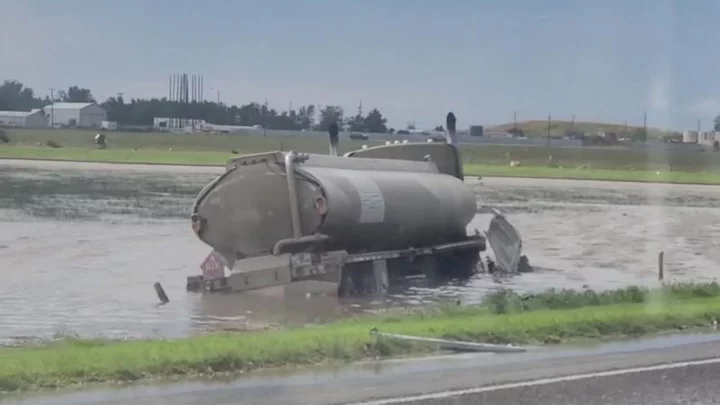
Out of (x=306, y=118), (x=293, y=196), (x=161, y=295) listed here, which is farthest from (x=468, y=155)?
(x=161, y=295)

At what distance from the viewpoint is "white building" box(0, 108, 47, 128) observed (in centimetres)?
12375

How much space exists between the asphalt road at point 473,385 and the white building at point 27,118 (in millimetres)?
114278

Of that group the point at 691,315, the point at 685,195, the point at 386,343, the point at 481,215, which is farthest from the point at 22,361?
the point at 685,195

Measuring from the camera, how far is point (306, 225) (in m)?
22.6

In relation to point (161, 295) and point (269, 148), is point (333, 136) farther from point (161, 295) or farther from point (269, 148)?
point (269, 148)

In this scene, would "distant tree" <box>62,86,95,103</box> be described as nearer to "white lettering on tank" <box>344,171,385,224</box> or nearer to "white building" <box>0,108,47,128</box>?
"white building" <box>0,108,47,128</box>

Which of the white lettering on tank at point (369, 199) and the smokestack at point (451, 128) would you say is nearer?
the white lettering on tank at point (369, 199)

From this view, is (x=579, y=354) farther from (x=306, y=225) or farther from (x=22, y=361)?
(x=306, y=225)

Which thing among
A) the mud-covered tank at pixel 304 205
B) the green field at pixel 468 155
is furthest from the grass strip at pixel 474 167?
the mud-covered tank at pixel 304 205

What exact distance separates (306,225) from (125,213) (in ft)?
66.8

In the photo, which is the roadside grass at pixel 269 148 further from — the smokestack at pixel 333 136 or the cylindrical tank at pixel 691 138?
the smokestack at pixel 333 136

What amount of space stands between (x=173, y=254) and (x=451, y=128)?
6.99 m

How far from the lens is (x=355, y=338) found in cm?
1468

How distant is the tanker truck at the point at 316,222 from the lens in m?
22.5
